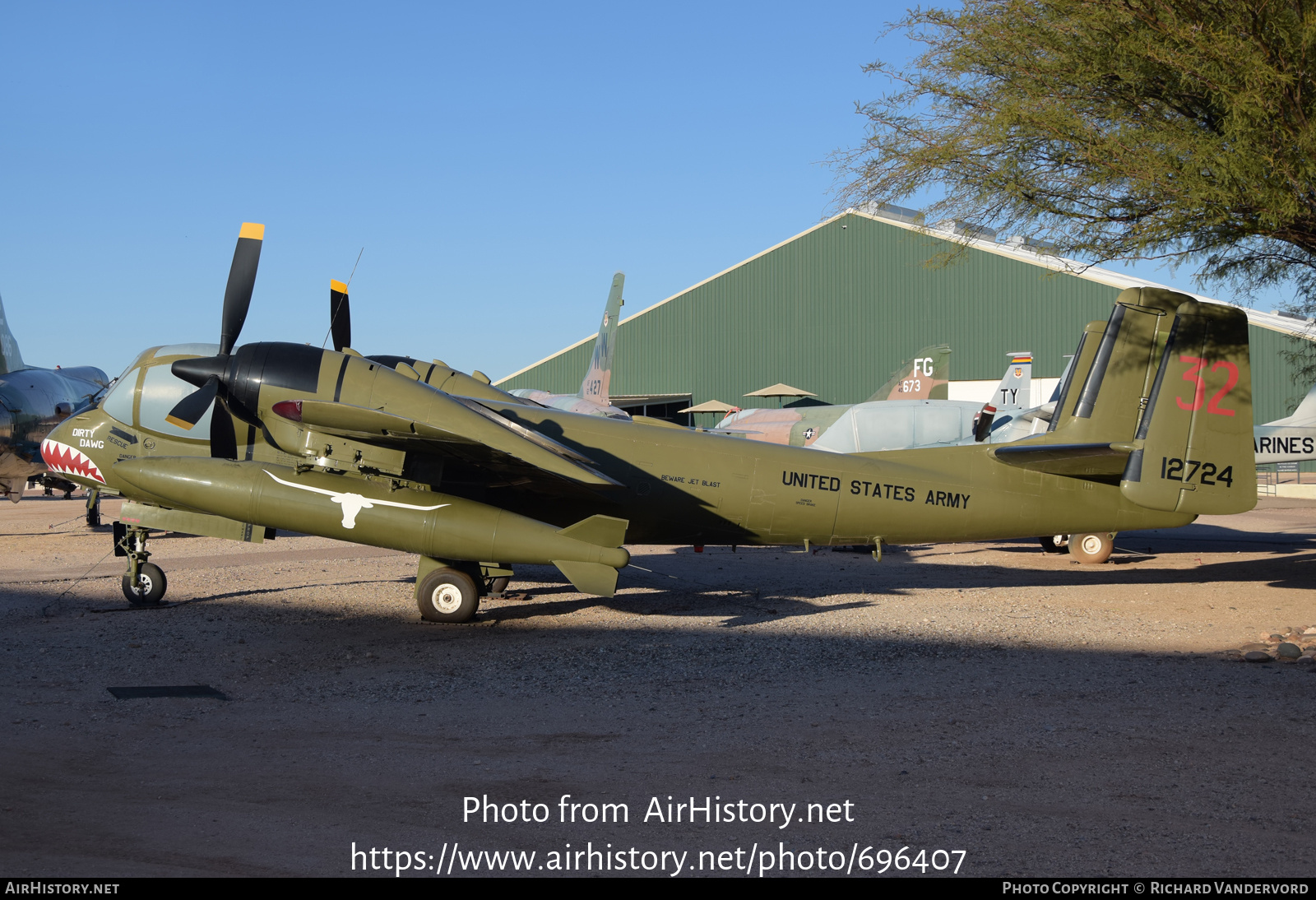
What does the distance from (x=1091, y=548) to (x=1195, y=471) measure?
634 cm

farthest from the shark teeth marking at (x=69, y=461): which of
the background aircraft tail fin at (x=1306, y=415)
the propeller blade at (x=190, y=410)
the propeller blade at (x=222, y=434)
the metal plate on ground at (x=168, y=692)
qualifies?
the background aircraft tail fin at (x=1306, y=415)

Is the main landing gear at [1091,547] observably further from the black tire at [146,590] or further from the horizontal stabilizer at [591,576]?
the black tire at [146,590]

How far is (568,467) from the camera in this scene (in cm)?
1062

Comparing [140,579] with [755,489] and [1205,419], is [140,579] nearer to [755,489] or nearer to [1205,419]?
[755,489]

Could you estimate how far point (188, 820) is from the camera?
5172 mm

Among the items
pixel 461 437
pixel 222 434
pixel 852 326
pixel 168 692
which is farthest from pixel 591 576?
pixel 852 326

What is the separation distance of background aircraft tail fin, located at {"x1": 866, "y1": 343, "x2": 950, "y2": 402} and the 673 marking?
16.8m

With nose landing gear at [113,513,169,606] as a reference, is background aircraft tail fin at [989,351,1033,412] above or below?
above

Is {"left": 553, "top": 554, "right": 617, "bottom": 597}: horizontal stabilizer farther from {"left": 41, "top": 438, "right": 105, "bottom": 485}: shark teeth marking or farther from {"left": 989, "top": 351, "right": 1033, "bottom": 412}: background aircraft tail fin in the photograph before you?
{"left": 989, "top": 351, "right": 1033, "bottom": 412}: background aircraft tail fin

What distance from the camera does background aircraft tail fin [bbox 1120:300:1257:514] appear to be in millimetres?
11531

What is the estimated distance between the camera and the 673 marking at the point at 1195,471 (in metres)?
11.5

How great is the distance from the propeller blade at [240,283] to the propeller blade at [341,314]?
65.0 inches

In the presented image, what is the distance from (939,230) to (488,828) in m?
10.1

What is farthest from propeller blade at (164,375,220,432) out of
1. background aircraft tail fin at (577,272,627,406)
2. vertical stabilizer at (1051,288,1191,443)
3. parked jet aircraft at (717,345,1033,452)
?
background aircraft tail fin at (577,272,627,406)
